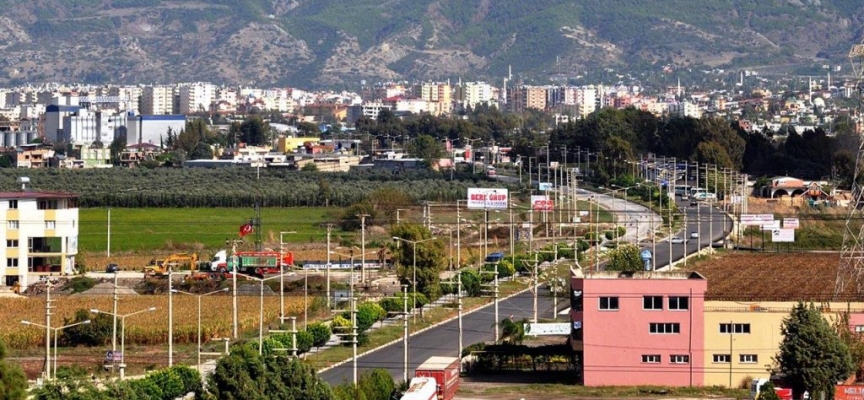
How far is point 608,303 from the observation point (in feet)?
125

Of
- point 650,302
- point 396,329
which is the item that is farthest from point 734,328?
point 396,329

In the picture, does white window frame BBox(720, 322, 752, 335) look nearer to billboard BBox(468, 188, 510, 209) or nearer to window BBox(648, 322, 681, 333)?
window BBox(648, 322, 681, 333)

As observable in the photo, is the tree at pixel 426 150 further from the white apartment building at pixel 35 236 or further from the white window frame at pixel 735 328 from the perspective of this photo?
the white window frame at pixel 735 328

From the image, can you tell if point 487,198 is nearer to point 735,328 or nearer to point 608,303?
point 608,303

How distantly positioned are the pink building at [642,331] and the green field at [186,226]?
32177mm

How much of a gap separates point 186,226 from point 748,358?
44.0 meters

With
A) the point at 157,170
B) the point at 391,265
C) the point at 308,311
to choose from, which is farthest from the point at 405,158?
the point at 308,311

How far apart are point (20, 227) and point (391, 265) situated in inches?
467

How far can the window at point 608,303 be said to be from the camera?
3803cm

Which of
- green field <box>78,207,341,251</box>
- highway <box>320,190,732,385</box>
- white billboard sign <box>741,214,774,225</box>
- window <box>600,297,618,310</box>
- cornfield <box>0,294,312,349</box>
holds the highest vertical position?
white billboard sign <box>741,214,774,225</box>

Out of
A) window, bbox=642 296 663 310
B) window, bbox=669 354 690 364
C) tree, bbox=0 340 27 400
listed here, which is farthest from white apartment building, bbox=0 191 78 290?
tree, bbox=0 340 27 400

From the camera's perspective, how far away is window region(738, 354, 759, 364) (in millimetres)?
37781

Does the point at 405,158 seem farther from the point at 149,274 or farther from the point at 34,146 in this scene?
the point at 149,274

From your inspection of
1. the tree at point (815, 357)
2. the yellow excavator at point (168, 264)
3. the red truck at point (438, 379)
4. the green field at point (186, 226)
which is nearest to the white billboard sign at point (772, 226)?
the green field at point (186, 226)
